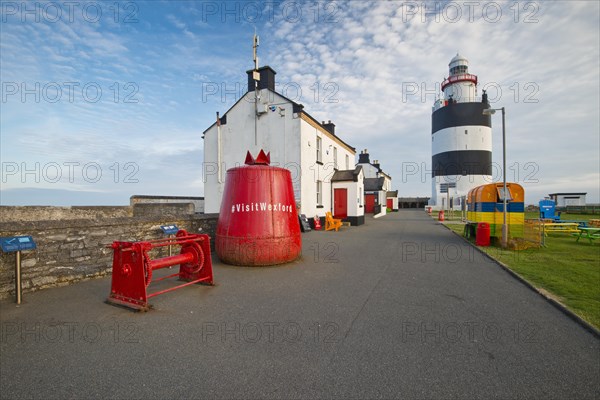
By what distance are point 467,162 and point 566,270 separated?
A: 1448 inches

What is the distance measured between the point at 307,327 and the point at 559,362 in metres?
2.94

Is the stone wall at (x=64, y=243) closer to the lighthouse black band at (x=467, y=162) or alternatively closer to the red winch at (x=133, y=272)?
the red winch at (x=133, y=272)

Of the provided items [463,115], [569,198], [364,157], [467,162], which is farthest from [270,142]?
[569,198]

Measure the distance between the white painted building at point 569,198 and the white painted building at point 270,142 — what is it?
38.1 metres

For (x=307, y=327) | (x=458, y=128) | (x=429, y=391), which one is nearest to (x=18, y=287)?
(x=307, y=327)

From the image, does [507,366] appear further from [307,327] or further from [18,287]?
[18,287]

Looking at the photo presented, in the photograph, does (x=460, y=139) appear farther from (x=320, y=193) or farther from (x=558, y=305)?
(x=558, y=305)

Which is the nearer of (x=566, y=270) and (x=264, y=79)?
(x=566, y=270)

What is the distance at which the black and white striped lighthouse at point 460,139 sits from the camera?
132 feet

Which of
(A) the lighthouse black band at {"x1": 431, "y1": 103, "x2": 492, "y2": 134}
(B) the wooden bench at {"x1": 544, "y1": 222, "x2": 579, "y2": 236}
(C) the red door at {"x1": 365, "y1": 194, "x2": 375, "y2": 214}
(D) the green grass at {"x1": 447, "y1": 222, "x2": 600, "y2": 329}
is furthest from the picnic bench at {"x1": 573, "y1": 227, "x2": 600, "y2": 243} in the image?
(A) the lighthouse black band at {"x1": 431, "y1": 103, "x2": 492, "y2": 134}

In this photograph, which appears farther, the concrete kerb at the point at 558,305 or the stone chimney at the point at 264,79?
the stone chimney at the point at 264,79

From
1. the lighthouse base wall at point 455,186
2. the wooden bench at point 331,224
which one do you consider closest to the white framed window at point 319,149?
the wooden bench at point 331,224

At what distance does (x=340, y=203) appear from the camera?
2161 cm

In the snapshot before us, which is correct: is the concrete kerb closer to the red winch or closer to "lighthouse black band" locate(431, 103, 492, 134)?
the red winch
